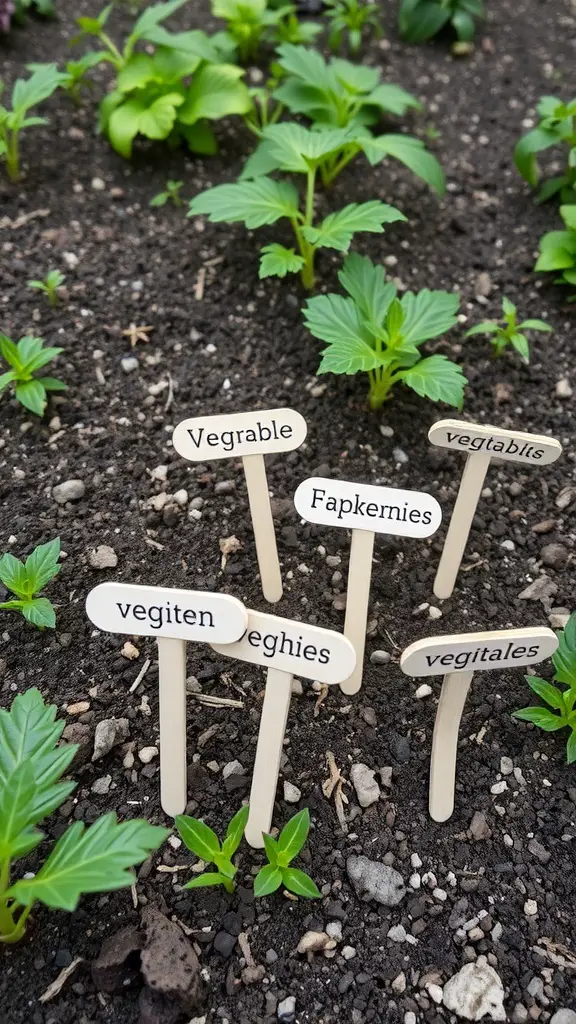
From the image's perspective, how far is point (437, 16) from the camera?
113 inches

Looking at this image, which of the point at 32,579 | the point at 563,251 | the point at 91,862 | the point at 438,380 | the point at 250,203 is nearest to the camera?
the point at 91,862

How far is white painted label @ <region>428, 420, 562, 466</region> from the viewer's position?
150 cm

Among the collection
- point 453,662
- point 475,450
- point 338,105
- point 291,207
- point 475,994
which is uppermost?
point 338,105

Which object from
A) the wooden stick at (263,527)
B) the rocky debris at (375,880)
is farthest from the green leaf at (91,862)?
the wooden stick at (263,527)

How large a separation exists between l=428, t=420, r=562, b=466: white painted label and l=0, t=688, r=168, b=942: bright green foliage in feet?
2.86

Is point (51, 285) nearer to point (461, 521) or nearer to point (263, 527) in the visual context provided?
point (263, 527)

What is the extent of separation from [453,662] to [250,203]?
1.31 meters

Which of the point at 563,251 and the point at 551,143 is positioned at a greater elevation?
the point at 551,143

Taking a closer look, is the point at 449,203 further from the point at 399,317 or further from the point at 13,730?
the point at 13,730

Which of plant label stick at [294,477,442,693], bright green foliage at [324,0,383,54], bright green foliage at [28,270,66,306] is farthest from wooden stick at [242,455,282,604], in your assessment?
bright green foliage at [324,0,383,54]

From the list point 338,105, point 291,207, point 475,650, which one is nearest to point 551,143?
point 338,105

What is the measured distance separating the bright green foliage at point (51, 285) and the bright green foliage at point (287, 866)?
1496 millimetres

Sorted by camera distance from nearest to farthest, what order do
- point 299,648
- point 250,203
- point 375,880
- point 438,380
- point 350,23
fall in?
point 299,648, point 375,880, point 438,380, point 250,203, point 350,23

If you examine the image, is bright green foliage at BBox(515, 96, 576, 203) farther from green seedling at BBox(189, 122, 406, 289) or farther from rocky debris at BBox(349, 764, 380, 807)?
rocky debris at BBox(349, 764, 380, 807)
